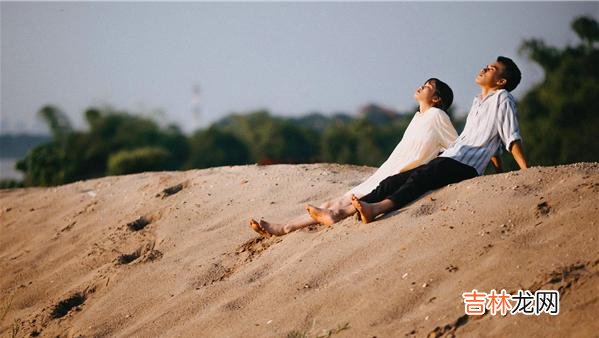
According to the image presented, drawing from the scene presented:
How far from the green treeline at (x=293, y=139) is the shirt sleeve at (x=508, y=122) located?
7.18 m

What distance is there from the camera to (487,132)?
15.9 feet

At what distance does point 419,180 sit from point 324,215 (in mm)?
668

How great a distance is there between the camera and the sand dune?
11.3 feet

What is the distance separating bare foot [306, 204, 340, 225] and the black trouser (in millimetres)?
240

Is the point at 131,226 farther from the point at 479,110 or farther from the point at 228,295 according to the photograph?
the point at 479,110

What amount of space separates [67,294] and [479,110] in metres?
3.22

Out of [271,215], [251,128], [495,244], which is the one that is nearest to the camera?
[495,244]

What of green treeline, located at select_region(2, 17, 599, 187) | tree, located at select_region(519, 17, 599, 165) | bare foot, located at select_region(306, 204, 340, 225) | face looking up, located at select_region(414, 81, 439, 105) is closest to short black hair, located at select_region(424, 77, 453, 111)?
face looking up, located at select_region(414, 81, 439, 105)

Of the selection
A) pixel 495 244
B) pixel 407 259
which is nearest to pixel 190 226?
pixel 407 259

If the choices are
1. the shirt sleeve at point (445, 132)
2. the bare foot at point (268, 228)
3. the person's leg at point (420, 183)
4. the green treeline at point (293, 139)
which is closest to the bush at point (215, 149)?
the green treeline at point (293, 139)

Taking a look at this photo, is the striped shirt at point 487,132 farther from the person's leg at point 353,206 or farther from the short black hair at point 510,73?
the person's leg at point 353,206

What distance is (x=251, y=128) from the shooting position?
4731cm

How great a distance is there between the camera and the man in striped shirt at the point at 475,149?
15.3 ft

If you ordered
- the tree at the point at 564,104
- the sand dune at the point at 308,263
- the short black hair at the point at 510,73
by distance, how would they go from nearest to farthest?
the sand dune at the point at 308,263 → the short black hair at the point at 510,73 → the tree at the point at 564,104
